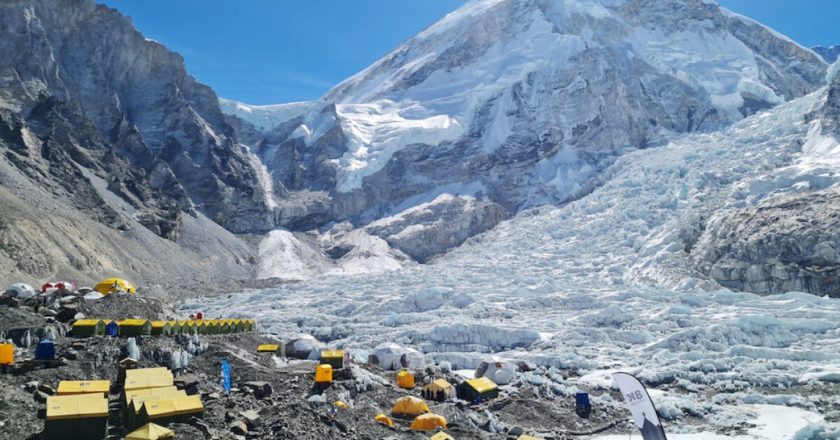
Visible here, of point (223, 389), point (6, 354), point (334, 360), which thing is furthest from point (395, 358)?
point (6, 354)

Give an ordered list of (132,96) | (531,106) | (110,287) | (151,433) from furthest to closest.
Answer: (531,106) → (132,96) → (110,287) → (151,433)

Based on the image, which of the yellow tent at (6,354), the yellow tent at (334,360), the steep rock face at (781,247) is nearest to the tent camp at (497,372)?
the yellow tent at (334,360)

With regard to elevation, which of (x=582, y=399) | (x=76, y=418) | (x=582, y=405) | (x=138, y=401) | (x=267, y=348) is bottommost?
(x=582, y=405)

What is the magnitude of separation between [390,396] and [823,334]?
30.4 m

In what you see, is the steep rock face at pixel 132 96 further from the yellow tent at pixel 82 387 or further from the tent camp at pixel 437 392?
the yellow tent at pixel 82 387

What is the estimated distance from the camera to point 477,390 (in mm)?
26641

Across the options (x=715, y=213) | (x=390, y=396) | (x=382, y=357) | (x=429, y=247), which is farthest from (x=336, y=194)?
(x=390, y=396)

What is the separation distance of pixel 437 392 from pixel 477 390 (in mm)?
1999

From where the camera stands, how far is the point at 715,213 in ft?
213

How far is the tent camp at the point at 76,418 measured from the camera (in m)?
14.7

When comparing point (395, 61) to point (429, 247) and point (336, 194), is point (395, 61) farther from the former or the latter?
point (429, 247)

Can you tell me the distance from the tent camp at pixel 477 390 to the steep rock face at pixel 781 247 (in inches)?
1464

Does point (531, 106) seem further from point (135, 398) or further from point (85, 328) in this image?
point (135, 398)

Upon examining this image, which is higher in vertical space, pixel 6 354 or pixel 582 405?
pixel 6 354
